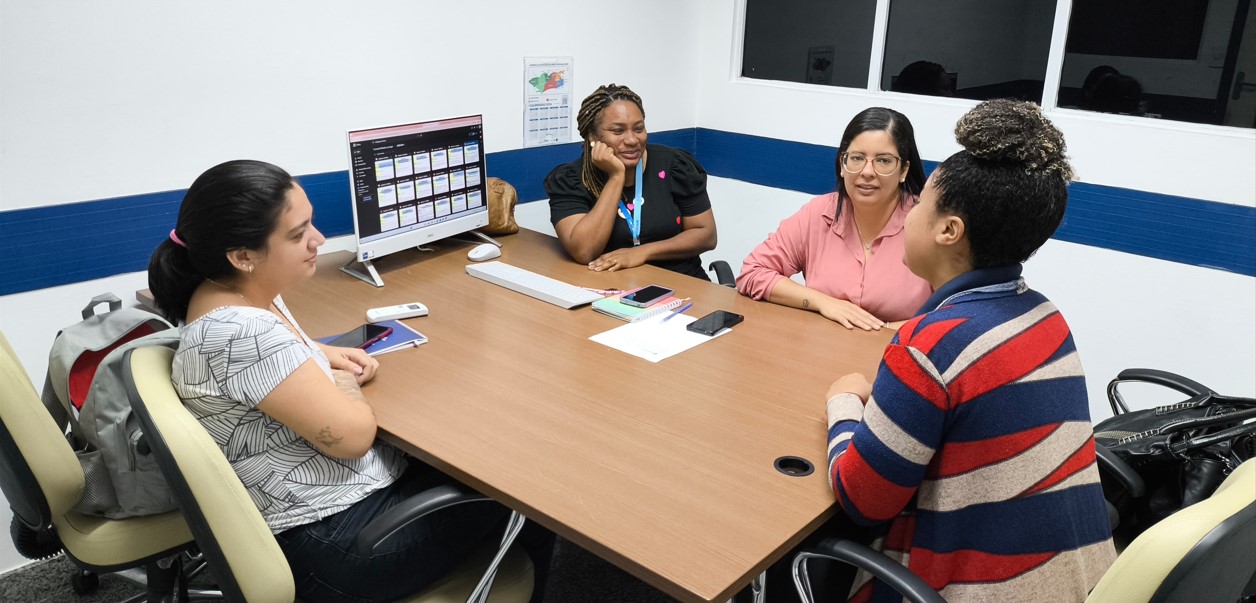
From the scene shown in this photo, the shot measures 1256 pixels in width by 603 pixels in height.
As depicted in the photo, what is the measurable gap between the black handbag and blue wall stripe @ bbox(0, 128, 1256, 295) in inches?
48.4

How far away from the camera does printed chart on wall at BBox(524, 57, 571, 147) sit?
11.6ft

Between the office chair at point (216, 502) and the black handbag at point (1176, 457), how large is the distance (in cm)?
140

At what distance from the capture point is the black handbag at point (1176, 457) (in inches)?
69.5

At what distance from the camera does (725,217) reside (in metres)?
4.39

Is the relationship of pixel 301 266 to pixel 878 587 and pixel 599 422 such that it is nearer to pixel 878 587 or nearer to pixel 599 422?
pixel 599 422

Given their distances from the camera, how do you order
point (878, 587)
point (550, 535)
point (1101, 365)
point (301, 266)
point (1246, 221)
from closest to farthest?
point (878, 587) < point (301, 266) < point (550, 535) < point (1246, 221) < point (1101, 365)

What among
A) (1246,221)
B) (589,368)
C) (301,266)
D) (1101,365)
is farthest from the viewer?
(1101,365)

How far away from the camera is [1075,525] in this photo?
1.41 meters

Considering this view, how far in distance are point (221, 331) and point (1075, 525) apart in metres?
1.44

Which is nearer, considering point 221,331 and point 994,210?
point 994,210

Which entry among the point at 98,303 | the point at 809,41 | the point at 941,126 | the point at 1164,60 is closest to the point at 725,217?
the point at 809,41

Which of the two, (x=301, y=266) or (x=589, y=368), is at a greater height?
(x=301, y=266)

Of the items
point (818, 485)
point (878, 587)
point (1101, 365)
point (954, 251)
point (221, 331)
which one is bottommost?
point (1101, 365)

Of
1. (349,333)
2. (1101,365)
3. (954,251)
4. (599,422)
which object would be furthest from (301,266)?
(1101,365)
